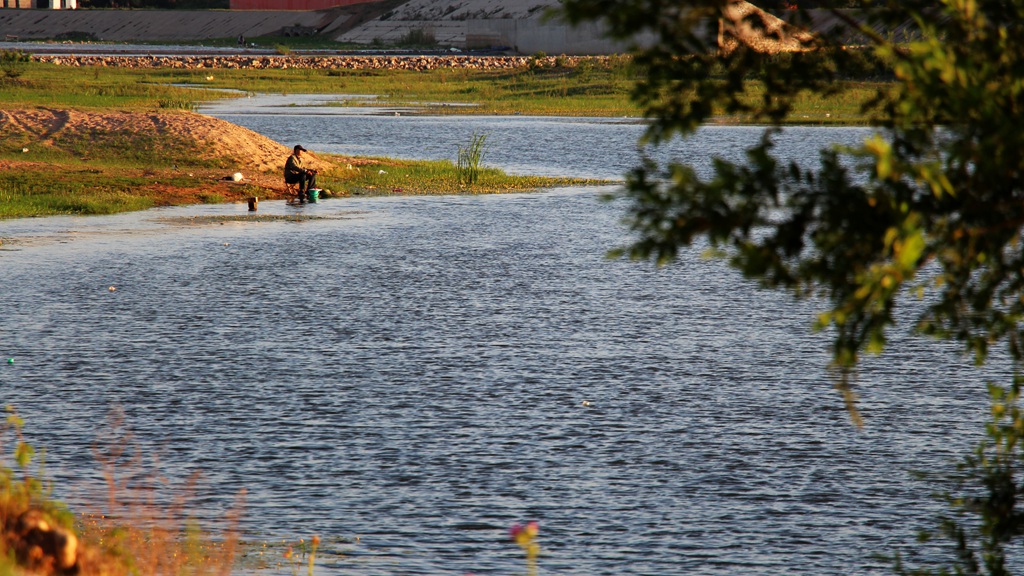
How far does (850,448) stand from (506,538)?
408 cm

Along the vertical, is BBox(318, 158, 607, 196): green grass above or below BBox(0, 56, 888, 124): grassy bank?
below

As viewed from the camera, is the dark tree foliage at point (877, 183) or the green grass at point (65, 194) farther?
the green grass at point (65, 194)

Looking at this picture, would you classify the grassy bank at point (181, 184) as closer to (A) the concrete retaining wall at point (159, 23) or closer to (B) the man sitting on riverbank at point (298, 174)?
(B) the man sitting on riverbank at point (298, 174)

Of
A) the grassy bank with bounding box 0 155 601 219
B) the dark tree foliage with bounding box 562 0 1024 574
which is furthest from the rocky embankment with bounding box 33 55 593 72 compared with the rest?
the dark tree foliage with bounding box 562 0 1024 574

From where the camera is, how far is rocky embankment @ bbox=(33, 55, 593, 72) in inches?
3533

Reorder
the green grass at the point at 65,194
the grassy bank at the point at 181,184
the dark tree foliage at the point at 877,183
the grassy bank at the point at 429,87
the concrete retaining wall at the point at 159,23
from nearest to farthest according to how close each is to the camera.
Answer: the dark tree foliage at the point at 877,183 < the green grass at the point at 65,194 < the grassy bank at the point at 181,184 < the grassy bank at the point at 429,87 < the concrete retaining wall at the point at 159,23

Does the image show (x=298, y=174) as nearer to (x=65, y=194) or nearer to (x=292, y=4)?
(x=65, y=194)

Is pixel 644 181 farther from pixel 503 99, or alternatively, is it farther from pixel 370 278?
pixel 503 99

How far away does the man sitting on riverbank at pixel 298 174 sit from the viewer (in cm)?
3147

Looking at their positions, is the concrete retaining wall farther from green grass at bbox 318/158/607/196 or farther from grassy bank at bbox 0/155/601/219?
grassy bank at bbox 0/155/601/219

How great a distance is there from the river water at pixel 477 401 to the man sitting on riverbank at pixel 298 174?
20.6ft

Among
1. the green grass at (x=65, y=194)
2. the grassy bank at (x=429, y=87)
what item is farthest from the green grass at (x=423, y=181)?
the grassy bank at (x=429, y=87)

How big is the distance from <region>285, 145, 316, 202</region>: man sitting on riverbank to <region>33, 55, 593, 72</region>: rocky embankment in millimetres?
55382

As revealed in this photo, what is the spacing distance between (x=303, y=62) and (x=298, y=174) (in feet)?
226
